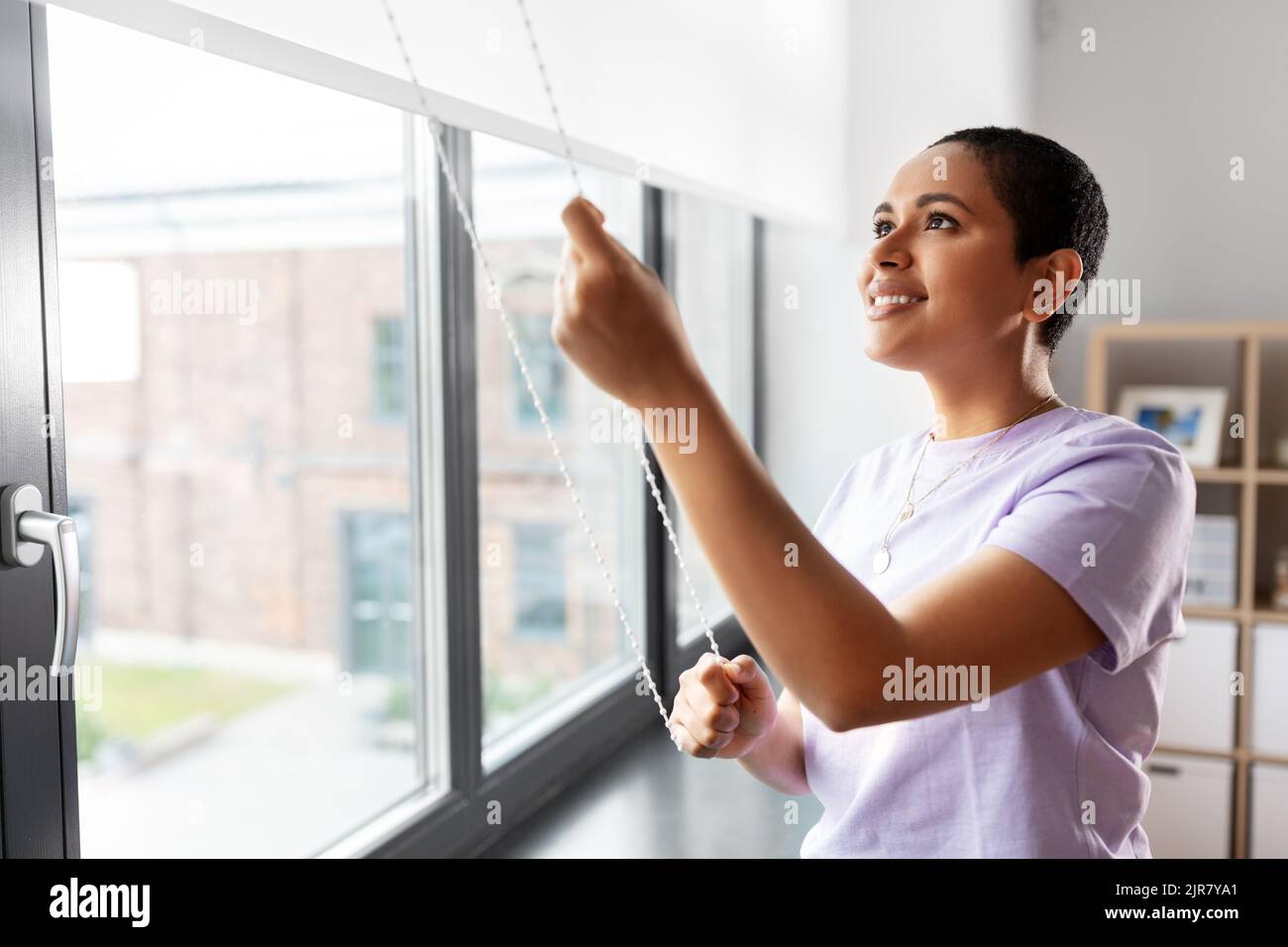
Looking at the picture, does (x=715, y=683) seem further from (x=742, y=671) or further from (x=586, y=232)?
(x=586, y=232)

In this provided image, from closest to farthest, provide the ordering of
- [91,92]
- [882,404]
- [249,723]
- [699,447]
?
1. [699,447]
2. [91,92]
3. [882,404]
4. [249,723]

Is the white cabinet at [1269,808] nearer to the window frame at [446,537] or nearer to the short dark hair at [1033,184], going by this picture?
the window frame at [446,537]

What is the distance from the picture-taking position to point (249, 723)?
3473 mm

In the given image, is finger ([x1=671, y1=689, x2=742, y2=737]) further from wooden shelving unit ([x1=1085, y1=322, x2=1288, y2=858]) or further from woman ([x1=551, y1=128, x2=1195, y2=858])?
wooden shelving unit ([x1=1085, y1=322, x2=1288, y2=858])

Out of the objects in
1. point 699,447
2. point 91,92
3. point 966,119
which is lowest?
point 699,447

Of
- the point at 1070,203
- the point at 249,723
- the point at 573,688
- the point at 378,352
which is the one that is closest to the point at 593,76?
the point at 1070,203

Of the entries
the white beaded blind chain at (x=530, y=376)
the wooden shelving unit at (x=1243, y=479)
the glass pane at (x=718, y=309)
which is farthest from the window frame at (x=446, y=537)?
the wooden shelving unit at (x=1243, y=479)

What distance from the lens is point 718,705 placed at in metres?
0.60

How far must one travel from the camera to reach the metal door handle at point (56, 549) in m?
0.70

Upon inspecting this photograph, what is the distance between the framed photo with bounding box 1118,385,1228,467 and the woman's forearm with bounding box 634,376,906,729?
5.82 feet

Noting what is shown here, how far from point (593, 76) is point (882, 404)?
1.12 metres

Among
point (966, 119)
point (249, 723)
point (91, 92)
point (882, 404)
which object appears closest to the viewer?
point (91, 92)

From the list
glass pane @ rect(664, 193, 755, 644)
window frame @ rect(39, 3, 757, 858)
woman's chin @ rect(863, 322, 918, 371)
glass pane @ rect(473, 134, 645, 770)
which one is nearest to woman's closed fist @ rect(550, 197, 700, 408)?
woman's chin @ rect(863, 322, 918, 371)

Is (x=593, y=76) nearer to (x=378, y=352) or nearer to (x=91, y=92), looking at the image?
(x=91, y=92)
